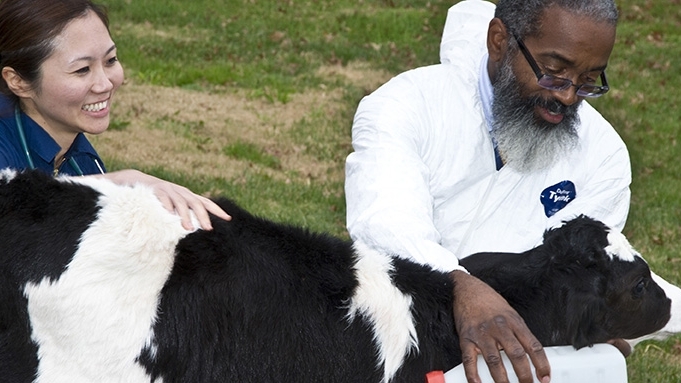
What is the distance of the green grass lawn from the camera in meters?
9.07

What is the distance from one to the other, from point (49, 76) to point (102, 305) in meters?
1.27

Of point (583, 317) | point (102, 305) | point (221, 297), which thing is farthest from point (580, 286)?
point (102, 305)

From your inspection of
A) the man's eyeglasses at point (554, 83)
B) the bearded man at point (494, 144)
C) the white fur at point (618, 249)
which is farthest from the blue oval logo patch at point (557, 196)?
the white fur at point (618, 249)

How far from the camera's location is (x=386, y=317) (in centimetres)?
416

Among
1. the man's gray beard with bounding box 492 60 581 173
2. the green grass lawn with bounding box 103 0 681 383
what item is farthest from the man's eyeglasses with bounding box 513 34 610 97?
the green grass lawn with bounding box 103 0 681 383

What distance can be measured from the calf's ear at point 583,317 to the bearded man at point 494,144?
0.51 m

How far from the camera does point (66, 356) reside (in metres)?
3.82

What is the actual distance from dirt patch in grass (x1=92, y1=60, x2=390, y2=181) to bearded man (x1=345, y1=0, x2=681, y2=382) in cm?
458

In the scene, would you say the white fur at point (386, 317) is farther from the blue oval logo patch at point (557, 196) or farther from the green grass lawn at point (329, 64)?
the green grass lawn at point (329, 64)

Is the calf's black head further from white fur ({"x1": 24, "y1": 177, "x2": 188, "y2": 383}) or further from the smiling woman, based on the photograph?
the smiling woman

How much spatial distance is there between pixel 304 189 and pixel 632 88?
648 cm

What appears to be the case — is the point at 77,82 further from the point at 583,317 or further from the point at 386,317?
the point at 583,317

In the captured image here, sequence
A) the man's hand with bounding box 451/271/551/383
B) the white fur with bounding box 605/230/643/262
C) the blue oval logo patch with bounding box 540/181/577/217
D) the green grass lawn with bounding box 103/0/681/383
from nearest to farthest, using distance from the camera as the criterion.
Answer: the man's hand with bounding box 451/271/551/383 → the white fur with bounding box 605/230/643/262 → the blue oval logo patch with bounding box 540/181/577/217 → the green grass lawn with bounding box 103/0/681/383

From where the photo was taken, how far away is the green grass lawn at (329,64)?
9.07 m
